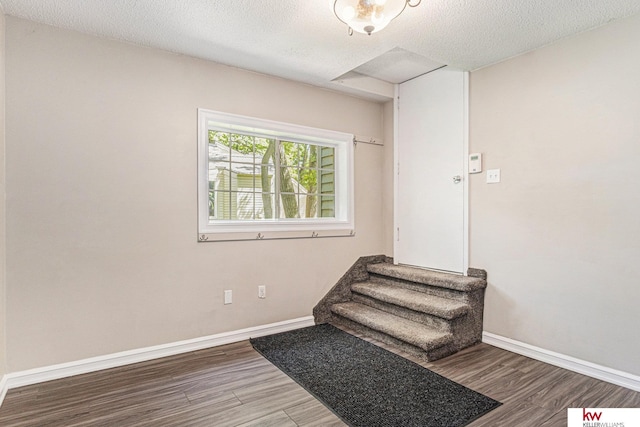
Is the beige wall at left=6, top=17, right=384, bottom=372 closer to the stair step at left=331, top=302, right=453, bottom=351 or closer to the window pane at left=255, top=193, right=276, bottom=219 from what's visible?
the window pane at left=255, top=193, right=276, bottom=219

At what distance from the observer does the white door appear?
3205mm

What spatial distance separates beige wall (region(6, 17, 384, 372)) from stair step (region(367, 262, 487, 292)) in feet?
3.71

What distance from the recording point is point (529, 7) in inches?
83.1

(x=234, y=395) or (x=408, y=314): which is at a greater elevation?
(x=408, y=314)

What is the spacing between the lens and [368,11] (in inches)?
72.7

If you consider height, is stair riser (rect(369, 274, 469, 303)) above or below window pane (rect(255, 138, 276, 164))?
below

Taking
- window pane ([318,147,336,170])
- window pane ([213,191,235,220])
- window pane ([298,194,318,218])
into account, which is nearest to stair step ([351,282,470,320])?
window pane ([298,194,318,218])

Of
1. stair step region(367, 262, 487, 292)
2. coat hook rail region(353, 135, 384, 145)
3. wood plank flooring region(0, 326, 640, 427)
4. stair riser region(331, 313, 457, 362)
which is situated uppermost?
coat hook rail region(353, 135, 384, 145)

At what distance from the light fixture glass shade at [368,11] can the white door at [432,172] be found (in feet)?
5.18

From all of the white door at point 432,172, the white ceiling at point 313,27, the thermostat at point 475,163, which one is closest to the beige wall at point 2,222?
the white ceiling at point 313,27

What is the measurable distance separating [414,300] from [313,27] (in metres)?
2.30

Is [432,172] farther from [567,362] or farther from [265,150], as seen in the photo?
[567,362]

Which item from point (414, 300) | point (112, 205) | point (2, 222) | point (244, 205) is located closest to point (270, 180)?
point (244, 205)

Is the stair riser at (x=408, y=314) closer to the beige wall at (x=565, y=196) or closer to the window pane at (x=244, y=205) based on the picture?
the beige wall at (x=565, y=196)
